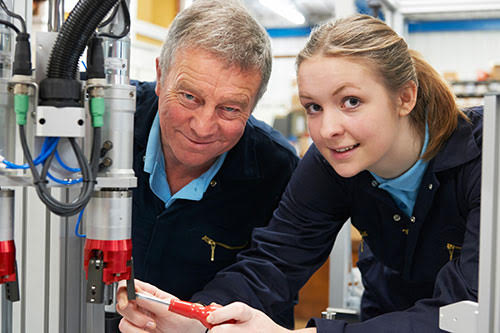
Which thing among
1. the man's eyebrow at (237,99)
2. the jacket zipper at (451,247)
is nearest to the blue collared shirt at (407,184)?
the jacket zipper at (451,247)

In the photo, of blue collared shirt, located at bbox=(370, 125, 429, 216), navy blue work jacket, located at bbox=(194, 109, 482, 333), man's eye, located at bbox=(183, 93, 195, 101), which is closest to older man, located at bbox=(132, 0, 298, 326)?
man's eye, located at bbox=(183, 93, 195, 101)

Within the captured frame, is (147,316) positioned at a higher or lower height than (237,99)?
lower

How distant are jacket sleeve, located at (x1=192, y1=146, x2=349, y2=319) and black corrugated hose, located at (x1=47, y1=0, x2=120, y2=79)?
686 millimetres

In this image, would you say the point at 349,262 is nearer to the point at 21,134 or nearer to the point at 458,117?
the point at 458,117

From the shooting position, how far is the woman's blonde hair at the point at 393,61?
3.58 feet

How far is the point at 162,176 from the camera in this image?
56.4 inches

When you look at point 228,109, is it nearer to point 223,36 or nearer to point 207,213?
point 223,36

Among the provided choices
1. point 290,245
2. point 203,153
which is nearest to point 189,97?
point 203,153

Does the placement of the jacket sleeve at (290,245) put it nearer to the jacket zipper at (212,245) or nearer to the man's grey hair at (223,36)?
the jacket zipper at (212,245)

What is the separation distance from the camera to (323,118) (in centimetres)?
108

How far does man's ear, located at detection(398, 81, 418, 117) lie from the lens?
3.77ft

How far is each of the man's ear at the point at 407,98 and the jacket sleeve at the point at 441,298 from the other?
9.1 inches

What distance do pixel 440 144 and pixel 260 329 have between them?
54cm

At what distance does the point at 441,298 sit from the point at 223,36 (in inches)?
27.9
